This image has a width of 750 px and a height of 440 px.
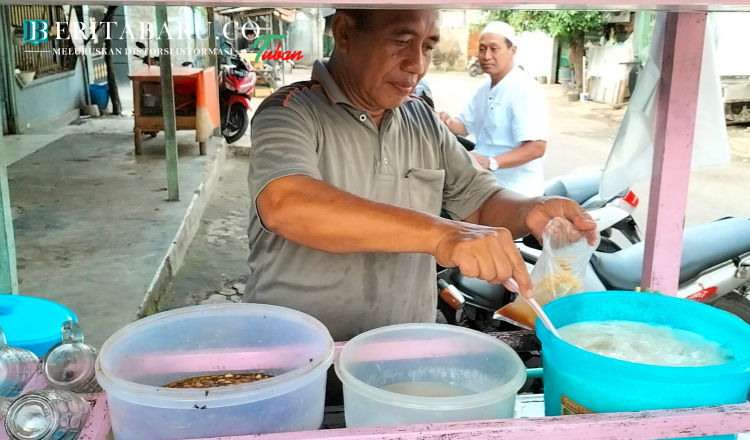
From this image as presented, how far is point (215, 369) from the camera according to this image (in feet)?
3.67

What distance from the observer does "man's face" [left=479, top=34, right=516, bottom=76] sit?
3791 millimetres

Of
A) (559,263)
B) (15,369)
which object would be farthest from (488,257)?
(15,369)

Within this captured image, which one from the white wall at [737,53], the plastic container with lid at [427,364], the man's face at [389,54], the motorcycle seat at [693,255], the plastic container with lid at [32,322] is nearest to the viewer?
the plastic container with lid at [427,364]

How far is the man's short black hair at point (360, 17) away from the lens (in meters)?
1.54

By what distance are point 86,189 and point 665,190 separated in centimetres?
574

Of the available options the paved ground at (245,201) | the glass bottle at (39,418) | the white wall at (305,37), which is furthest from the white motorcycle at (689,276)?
the white wall at (305,37)

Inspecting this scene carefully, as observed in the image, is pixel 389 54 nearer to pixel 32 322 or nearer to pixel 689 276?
pixel 32 322

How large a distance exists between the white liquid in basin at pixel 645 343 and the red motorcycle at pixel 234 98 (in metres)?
8.81

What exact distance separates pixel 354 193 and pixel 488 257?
23.4 inches

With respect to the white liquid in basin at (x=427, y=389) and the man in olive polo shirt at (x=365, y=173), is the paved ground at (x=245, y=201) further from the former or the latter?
the white liquid in basin at (x=427, y=389)

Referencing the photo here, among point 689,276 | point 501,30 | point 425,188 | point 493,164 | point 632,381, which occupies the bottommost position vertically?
point 689,276

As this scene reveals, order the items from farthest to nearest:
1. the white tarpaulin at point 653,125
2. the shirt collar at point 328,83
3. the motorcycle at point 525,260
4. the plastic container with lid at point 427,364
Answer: the motorcycle at point 525,260 → the shirt collar at point 328,83 → the white tarpaulin at point 653,125 → the plastic container with lid at point 427,364

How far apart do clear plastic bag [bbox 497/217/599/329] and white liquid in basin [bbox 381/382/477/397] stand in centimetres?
39

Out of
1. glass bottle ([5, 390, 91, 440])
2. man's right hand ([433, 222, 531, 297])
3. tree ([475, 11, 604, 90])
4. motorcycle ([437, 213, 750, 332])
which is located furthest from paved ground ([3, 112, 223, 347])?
tree ([475, 11, 604, 90])
